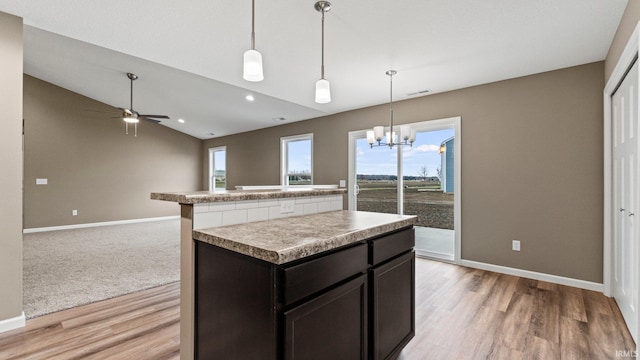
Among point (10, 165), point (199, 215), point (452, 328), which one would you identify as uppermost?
point (10, 165)

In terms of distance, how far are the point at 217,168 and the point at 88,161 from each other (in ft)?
10.4

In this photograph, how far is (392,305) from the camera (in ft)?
5.65

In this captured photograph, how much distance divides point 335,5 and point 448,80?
7.04ft

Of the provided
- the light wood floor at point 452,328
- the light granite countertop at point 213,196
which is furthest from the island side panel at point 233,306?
the light wood floor at point 452,328

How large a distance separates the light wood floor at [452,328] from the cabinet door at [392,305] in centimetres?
26

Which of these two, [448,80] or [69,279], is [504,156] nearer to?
[448,80]

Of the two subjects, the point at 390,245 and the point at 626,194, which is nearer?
the point at 390,245

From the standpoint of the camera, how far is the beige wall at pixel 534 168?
10.0 feet

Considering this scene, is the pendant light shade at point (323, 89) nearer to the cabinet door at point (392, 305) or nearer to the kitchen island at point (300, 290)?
the kitchen island at point (300, 290)

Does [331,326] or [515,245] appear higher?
[331,326]

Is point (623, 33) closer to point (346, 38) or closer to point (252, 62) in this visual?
point (346, 38)

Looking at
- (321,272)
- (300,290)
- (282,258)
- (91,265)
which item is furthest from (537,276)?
(91,265)

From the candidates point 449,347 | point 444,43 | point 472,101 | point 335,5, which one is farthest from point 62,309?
point 472,101

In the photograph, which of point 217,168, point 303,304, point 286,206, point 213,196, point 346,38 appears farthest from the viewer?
point 217,168
